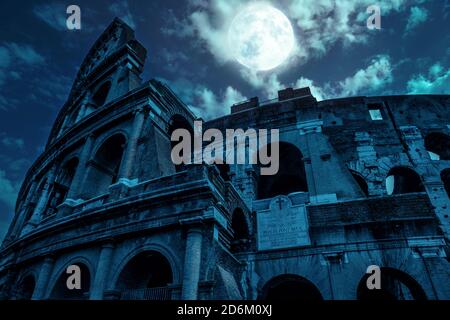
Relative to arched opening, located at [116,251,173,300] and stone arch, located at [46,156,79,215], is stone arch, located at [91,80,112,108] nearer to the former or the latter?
stone arch, located at [46,156,79,215]

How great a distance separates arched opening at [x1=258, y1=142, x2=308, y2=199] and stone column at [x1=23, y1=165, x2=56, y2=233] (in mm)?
10678

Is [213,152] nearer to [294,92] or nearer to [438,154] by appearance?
[294,92]

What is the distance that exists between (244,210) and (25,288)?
892 cm

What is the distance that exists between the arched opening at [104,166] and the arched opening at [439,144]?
46.9 feet

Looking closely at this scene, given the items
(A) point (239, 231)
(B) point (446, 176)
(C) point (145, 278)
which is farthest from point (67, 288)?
(B) point (446, 176)

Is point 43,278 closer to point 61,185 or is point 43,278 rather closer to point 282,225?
point 61,185

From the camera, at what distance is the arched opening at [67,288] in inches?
380

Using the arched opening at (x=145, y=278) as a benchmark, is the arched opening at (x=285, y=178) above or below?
above

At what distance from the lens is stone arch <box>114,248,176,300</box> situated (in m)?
7.50

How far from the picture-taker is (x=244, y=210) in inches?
436

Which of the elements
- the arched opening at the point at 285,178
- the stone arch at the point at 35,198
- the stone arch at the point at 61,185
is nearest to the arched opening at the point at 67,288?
the stone arch at the point at 61,185

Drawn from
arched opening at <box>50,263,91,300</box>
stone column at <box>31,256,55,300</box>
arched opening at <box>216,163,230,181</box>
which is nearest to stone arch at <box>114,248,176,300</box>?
arched opening at <box>50,263,91,300</box>

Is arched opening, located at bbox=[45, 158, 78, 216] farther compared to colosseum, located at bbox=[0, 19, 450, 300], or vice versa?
arched opening, located at bbox=[45, 158, 78, 216]

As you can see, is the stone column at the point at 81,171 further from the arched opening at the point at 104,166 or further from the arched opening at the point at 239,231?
the arched opening at the point at 239,231
